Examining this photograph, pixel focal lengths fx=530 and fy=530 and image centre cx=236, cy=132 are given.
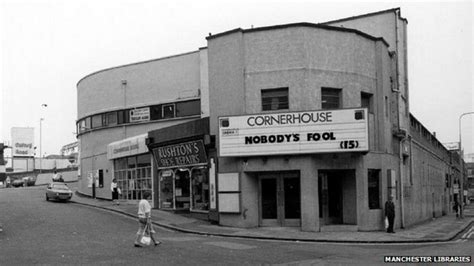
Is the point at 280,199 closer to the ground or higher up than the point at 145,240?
higher up

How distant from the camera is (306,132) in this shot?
2238 cm

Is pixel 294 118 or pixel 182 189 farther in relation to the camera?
pixel 182 189

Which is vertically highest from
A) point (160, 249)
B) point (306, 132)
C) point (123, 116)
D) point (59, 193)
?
point (123, 116)

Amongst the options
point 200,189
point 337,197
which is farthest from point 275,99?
point 200,189

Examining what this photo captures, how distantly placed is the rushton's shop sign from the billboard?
3828 inches

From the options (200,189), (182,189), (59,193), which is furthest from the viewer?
(59,193)

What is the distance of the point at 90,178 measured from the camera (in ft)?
131

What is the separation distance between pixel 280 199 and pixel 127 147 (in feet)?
45.3

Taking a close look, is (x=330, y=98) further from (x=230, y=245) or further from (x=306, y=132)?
(x=230, y=245)

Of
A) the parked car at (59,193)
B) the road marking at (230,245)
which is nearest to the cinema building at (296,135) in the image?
the road marking at (230,245)

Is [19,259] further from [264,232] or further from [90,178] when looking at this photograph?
[90,178]

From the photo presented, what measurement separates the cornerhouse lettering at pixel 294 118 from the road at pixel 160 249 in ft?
18.3

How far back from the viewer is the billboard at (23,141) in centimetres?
10981

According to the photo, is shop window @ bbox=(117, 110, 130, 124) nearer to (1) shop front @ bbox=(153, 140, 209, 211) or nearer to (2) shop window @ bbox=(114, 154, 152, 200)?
(2) shop window @ bbox=(114, 154, 152, 200)
